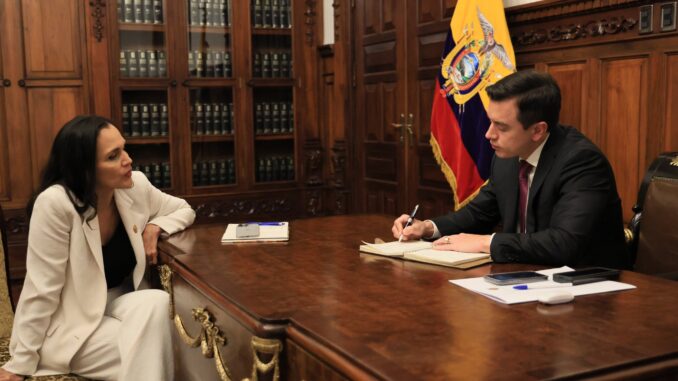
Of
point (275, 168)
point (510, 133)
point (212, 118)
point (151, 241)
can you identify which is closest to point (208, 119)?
point (212, 118)

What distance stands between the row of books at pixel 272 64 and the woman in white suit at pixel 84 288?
10.2 ft

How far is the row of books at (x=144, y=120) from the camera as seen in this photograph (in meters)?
5.12

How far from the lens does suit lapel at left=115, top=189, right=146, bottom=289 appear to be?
2.46m

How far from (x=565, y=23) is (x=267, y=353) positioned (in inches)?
105

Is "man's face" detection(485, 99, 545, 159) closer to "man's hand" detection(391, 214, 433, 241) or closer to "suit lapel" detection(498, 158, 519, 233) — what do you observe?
"suit lapel" detection(498, 158, 519, 233)

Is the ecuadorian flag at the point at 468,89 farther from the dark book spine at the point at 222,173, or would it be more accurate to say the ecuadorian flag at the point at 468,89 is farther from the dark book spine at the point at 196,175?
the dark book spine at the point at 196,175

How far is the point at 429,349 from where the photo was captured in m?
1.30

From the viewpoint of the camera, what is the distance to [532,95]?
2348mm

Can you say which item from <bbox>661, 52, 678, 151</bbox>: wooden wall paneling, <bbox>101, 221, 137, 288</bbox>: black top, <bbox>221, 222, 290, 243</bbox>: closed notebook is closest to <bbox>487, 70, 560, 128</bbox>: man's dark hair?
<bbox>221, 222, 290, 243</bbox>: closed notebook

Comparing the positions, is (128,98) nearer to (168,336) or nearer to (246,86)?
(246,86)

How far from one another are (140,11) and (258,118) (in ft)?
3.69

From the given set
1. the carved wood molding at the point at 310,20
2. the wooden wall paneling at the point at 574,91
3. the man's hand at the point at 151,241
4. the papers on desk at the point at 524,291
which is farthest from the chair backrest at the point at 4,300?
the carved wood molding at the point at 310,20

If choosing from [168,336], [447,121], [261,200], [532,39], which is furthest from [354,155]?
[168,336]

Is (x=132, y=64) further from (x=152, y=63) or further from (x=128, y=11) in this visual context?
(x=128, y=11)
